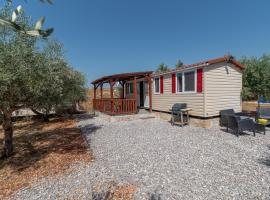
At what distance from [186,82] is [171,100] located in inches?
61.7

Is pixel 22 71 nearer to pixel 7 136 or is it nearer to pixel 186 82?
pixel 7 136

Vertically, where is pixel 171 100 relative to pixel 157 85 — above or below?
below

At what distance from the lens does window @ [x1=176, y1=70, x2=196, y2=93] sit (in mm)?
8750

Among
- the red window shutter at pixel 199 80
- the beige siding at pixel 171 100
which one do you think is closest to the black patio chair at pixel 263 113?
the beige siding at pixel 171 100

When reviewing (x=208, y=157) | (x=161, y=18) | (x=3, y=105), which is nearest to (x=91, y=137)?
(x=3, y=105)

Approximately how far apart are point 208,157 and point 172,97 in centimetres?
577

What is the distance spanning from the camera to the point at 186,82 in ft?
30.1

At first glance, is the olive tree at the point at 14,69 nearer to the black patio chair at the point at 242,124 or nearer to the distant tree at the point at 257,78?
the black patio chair at the point at 242,124

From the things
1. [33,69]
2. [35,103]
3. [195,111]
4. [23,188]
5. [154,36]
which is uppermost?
[154,36]

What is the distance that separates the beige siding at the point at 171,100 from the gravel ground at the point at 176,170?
231 centimetres

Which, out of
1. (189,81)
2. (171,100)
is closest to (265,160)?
(189,81)

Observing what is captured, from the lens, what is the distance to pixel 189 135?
23.0 feet

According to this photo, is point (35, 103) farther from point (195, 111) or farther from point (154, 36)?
point (154, 36)

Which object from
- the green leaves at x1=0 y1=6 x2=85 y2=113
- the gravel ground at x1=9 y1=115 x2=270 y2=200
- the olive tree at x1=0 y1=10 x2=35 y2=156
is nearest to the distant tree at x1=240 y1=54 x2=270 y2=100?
the gravel ground at x1=9 y1=115 x2=270 y2=200
